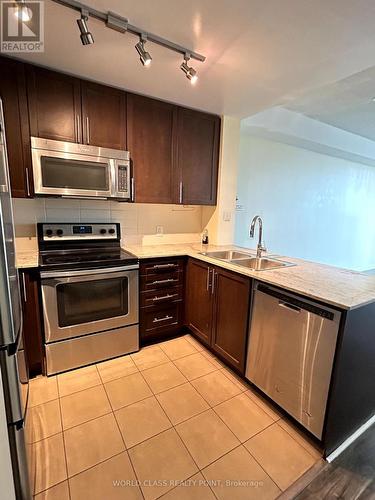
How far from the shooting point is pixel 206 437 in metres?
1.53

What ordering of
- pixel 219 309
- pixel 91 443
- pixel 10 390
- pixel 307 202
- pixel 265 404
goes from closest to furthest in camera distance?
pixel 10 390 → pixel 91 443 → pixel 265 404 → pixel 219 309 → pixel 307 202

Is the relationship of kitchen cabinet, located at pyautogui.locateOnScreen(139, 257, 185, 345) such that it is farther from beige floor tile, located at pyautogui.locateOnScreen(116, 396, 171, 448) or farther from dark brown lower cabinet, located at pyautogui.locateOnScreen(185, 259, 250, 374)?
beige floor tile, located at pyautogui.locateOnScreen(116, 396, 171, 448)

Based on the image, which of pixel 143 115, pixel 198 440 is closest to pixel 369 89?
pixel 143 115

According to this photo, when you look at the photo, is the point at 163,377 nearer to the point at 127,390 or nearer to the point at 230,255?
the point at 127,390

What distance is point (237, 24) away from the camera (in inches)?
53.2

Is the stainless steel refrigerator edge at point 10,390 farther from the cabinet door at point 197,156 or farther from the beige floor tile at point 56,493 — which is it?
the cabinet door at point 197,156

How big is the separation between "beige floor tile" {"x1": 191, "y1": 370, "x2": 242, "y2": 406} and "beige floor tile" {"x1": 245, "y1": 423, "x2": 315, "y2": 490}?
36 centimetres

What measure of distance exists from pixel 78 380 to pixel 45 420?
389mm

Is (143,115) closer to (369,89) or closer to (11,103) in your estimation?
(11,103)

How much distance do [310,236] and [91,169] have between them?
4002 mm

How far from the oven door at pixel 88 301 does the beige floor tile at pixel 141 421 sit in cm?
70

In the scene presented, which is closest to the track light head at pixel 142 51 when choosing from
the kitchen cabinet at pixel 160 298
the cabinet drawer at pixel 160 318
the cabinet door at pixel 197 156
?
the cabinet door at pixel 197 156

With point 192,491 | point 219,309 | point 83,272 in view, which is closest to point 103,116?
point 83,272

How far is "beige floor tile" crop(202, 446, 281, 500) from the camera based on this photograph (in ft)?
4.02
